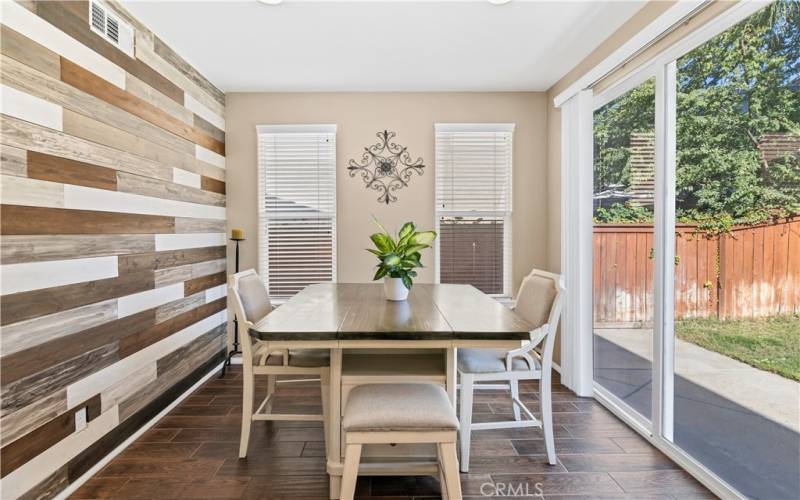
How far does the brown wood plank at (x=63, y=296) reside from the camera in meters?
1.77

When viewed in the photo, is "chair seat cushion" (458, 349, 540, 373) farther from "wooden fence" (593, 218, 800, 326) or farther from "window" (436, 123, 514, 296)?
"window" (436, 123, 514, 296)

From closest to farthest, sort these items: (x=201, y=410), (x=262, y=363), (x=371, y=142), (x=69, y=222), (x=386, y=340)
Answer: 1. (x=386, y=340)
2. (x=69, y=222)
3. (x=262, y=363)
4. (x=201, y=410)
5. (x=371, y=142)

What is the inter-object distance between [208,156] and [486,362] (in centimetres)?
291

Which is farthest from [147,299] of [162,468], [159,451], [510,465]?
[510,465]

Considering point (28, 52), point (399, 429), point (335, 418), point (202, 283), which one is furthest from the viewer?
point (202, 283)

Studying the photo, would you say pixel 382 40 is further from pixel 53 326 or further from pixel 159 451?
pixel 159 451

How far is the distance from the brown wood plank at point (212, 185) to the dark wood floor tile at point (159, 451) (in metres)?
→ 1.97

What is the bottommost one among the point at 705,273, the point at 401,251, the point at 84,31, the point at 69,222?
the point at 705,273

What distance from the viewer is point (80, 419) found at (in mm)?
2188

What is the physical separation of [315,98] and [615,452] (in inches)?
145

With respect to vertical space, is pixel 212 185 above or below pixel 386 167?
below

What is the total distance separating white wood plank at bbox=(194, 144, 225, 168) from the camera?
354cm

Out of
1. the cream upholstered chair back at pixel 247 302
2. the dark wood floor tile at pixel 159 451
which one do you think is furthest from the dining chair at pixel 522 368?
the dark wood floor tile at pixel 159 451

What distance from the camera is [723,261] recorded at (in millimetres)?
2236
